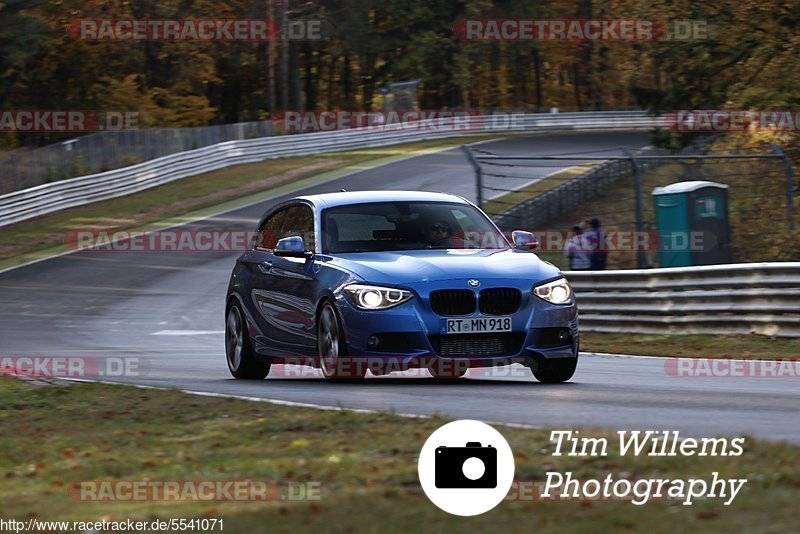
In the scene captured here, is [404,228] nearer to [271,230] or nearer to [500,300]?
[500,300]

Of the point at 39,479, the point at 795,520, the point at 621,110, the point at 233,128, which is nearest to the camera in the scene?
the point at 795,520

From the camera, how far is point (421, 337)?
11.3 metres

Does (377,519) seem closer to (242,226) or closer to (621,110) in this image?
(242,226)

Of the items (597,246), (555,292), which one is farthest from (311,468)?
(597,246)

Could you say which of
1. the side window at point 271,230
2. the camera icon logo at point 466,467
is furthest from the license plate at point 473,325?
the camera icon logo at point 466,467

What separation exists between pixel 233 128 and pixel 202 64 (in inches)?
844

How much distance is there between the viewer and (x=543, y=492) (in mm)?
6266

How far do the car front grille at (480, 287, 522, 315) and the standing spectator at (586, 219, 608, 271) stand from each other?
11.1 metres

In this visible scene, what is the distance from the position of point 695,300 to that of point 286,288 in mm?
7384

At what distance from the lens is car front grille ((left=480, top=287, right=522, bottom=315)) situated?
11367mm

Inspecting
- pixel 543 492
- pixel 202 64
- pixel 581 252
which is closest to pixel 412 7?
pixel 202 64

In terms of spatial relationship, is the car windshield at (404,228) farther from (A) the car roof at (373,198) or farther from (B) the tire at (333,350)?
(B) the tire at (333,350)

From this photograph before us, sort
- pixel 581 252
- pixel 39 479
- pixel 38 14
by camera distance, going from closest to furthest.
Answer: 1. pixel 39 479
2. pixel 581 252
3. pixel 38 14

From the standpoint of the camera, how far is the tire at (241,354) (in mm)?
13555
